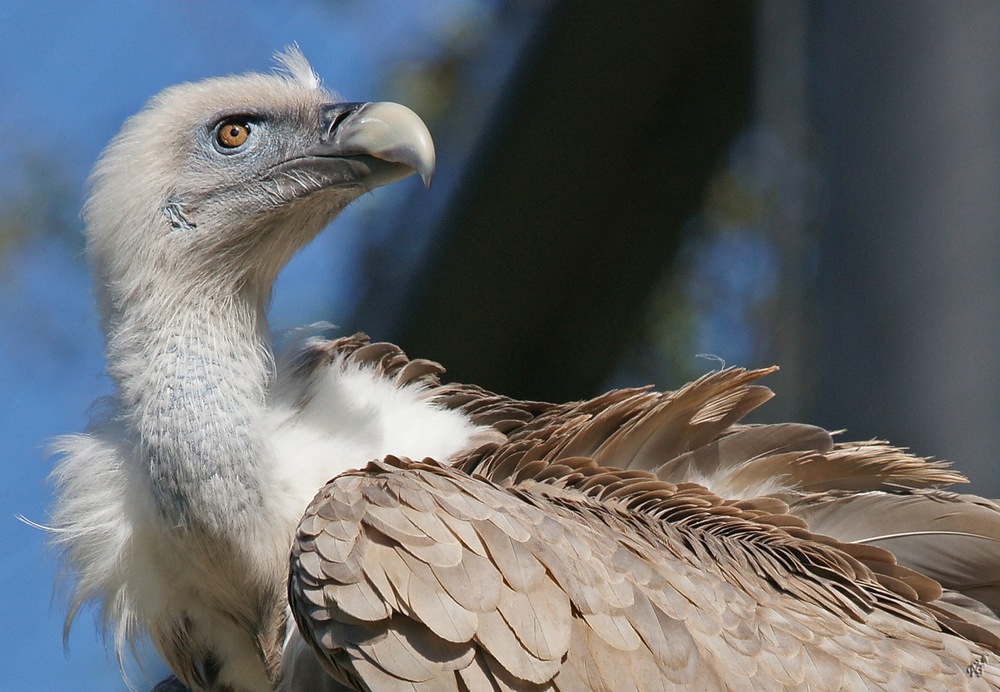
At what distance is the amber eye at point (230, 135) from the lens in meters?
3.22

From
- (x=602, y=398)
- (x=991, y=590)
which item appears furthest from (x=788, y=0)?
(x=991, y=590)

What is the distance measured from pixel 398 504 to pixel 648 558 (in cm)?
52

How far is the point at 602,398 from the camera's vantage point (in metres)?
3.13

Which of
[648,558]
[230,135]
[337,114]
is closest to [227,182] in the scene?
[230,135]

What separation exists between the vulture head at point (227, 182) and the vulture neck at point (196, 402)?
7 cm

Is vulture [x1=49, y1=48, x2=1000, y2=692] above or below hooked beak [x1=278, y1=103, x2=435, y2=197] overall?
below

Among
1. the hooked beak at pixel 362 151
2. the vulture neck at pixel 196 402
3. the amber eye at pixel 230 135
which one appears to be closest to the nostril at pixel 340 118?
the hooked beak at pixel 362 151

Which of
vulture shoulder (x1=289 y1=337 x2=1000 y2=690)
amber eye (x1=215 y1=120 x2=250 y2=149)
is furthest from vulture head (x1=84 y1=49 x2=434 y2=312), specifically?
vulture shoulder (x1=289 y1=337 x2=1000 y2=690)

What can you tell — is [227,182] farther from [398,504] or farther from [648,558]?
[648,558]

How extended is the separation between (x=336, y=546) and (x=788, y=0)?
200 cm

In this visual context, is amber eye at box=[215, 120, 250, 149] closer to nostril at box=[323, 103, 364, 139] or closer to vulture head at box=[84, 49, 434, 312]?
vulture head at box=[84, 49, 434, 312]

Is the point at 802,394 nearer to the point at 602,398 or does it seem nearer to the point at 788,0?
the point at 602,398

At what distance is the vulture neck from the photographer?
2809 mm

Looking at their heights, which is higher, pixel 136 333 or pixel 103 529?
pixel 136 333
